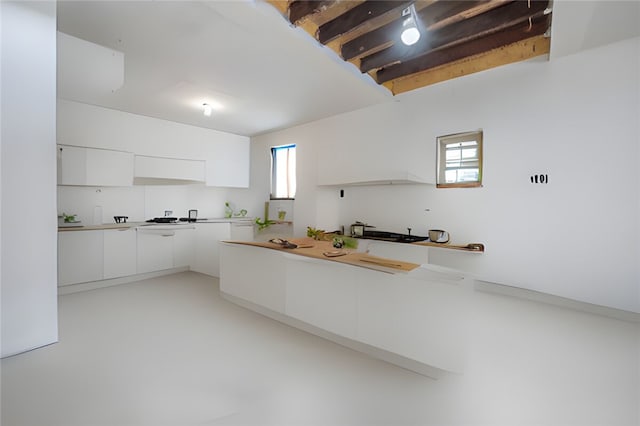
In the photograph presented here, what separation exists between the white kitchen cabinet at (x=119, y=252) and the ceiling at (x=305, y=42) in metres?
1.81

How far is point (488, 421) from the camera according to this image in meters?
1.38

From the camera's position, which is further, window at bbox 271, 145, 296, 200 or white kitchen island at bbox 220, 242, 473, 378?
window at bbox 271, 145, 296, 200

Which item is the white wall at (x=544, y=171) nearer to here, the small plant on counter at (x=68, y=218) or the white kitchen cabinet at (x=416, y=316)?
the white kitchen cabinet at (x=416, y=316)

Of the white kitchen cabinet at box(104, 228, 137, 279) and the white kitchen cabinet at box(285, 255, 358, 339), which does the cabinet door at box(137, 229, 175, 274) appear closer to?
the white kitchen cabinet at box(104, 228, 137, 279)

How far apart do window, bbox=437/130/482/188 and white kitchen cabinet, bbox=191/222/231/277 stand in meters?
3.47

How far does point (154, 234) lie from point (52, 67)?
265 cm

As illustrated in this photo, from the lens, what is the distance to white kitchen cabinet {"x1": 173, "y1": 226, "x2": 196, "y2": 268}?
14.5ft

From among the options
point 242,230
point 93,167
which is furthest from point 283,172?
point 93,167

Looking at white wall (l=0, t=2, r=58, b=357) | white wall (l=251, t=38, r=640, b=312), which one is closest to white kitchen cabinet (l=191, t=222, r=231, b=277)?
white wall (l=0, t=2, r=58, b=357)

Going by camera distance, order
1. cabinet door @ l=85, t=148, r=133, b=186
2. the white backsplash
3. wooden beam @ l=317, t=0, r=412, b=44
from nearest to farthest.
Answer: wooden beam @ l=317, t=0, r=412, b=44, cabinet door @ l=85, t=148, r=133, b=186, the white backsplash

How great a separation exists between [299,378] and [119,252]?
341 centimetres

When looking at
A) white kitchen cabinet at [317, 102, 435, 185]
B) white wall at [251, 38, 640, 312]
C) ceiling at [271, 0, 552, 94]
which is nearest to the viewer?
ceiling at [271, 0, 552, 94]

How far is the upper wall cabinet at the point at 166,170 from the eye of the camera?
4.20m

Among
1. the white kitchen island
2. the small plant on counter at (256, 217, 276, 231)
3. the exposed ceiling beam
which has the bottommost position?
the white kitchen island
